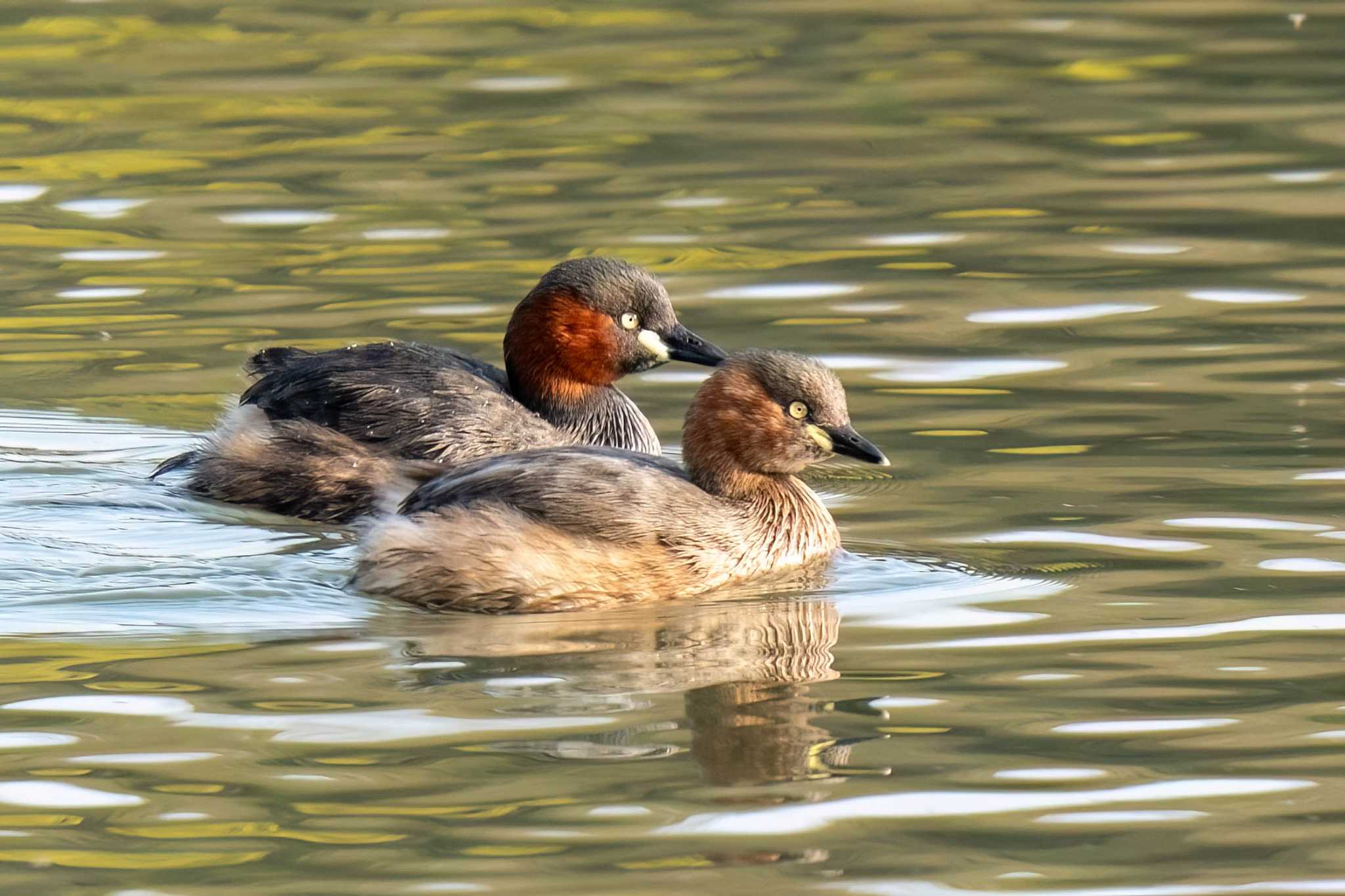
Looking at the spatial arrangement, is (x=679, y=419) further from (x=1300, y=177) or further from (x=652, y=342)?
(x=1300, y=177)

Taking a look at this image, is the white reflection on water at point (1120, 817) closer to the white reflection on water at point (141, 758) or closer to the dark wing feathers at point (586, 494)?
the white reflection on water at point (141, 758)

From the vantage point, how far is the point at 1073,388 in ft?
35.3

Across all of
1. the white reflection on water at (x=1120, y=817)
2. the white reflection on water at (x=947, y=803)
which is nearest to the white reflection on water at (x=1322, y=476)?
the white reflection on water at (x=947, y=803)

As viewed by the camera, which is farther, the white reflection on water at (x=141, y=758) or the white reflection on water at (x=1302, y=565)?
the white reflection on water at (x=1302, y=565)

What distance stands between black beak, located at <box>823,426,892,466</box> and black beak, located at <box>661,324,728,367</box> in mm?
1471

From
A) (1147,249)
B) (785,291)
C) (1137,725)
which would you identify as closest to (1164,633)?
(1137,725)

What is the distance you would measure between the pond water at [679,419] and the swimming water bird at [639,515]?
0.23 metres

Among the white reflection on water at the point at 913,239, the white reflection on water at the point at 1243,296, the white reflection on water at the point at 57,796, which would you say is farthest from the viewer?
the white reflection on water at the point at 913,239

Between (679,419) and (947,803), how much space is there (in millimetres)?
5181

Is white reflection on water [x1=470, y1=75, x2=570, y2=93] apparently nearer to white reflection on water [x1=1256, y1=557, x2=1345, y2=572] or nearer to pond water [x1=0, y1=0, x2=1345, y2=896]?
pond water [x1=0, y1=0, x2=1345, y2=896]

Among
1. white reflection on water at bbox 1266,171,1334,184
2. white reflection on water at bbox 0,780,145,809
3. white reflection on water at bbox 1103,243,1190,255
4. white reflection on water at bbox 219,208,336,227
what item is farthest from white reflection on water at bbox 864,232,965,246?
white reflection on water at bbox 0,780,145,809

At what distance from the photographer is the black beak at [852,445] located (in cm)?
860

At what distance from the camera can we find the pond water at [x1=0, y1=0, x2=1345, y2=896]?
5.92 m

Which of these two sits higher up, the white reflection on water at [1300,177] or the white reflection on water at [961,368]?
the white reflection on water at [1300,177]
